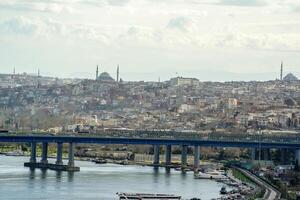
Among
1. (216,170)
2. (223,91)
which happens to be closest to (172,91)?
(223,91)

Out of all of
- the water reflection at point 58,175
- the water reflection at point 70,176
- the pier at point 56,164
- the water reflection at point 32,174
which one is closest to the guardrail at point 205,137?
the pier at point 56,164

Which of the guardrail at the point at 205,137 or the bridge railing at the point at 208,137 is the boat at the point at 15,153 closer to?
the guardrail at the point at 205,137

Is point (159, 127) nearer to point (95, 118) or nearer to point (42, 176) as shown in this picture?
point (95, 118)

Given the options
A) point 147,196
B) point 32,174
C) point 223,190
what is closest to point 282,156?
point 32,174

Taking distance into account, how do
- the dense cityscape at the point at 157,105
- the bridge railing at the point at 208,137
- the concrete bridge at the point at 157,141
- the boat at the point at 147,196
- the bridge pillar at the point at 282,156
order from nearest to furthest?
the boat at the point at 147,196 < the concrete bridge at the point at 157,141 < the bridge pillar at the point at 282,156 < the bridge railing at the point at 208,137 < the dense cityscape at the point at 157,105

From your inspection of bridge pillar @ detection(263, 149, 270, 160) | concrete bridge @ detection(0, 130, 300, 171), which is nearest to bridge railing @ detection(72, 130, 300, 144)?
concrete bridge @ detection(0, 130, 300, 171)
